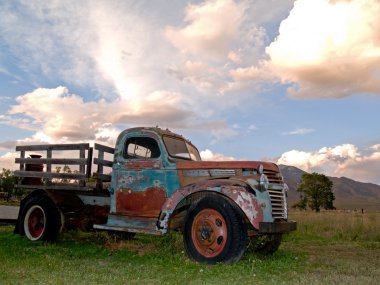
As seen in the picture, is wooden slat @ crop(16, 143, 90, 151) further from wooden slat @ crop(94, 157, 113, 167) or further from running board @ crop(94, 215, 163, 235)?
running board @ crop(94, 215, 163, 235)

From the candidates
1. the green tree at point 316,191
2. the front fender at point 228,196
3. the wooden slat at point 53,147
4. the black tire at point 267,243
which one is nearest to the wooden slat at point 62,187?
the wooden slat at point 53,147

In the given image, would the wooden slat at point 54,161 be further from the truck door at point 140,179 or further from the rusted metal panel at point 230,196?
the rusted metal panel at point 230,196

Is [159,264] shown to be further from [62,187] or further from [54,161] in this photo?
[54,161]

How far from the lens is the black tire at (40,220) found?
9258 mm

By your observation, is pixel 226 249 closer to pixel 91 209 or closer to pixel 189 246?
pixel 189 246

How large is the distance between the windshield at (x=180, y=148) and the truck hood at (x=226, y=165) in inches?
21.0

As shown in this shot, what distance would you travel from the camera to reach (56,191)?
9.73m

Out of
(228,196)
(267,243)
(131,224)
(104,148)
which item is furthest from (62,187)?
(267,243)

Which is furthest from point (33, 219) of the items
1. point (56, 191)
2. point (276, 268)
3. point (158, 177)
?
point (276, 268)

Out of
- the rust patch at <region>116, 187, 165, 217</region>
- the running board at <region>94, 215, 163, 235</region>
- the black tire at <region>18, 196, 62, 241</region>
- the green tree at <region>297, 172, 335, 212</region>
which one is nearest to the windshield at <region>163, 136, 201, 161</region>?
the rust patch at <region>116, 187, 165, 217</region>

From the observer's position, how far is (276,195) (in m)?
7.46

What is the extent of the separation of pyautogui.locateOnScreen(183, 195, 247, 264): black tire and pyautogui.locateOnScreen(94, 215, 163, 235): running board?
730 mm

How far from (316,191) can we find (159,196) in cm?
4765

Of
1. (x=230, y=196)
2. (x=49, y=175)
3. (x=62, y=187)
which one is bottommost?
(x=230, y=196)
